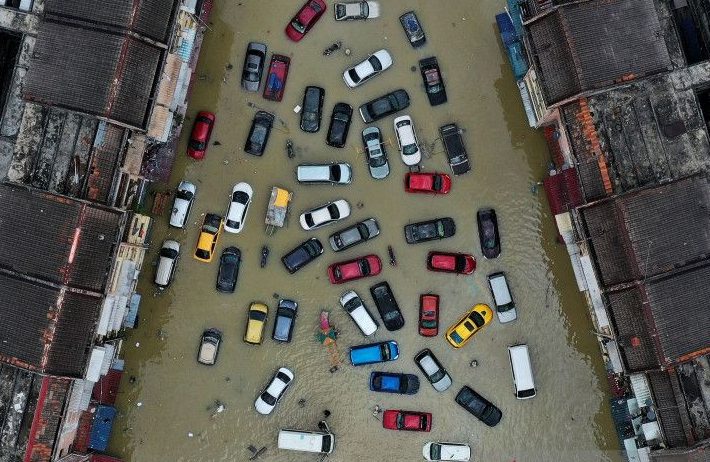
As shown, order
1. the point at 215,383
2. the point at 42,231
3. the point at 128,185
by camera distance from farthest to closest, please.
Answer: the point at 215,383 → the point at 128,185 → the point at 42,231

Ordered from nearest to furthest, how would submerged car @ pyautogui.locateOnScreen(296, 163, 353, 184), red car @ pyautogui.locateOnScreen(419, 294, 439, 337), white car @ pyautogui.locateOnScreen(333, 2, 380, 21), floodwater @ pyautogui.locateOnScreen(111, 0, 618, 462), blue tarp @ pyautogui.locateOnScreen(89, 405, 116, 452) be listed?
blue tarp @ pyautogui.locateOnScreen(89, 405, 116, 452)
submerged car @ pyautogui.locateOnScreen(296, 163, 353, 184)
red car @ pyautogui.locateOnScreen(419, 294, 439, 337)
floodwater @ pyautogui.locateOnScreen(111, 0, 618, 462)
white car @ pyautogui.locateOnScreen(333, 2, 380, 21)

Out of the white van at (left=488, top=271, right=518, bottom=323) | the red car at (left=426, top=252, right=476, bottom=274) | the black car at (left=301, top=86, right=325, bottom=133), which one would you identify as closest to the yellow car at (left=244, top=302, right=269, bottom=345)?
the red car at (left=426, top=252, right=476, bottom=274)

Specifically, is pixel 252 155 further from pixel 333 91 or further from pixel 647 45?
pixel 647 45

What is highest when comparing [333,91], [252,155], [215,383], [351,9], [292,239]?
[351,9]

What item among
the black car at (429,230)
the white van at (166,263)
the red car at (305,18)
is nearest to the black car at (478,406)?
the black car at (429,230)

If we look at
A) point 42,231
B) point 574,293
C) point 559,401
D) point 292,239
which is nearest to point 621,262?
point 574,293

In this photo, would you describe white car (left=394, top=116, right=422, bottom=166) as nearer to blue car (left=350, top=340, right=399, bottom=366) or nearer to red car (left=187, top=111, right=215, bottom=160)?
blue car (left=350, top=340, right=399, bottom=366)

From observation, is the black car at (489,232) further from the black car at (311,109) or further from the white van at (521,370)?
the black car at (311,109)
